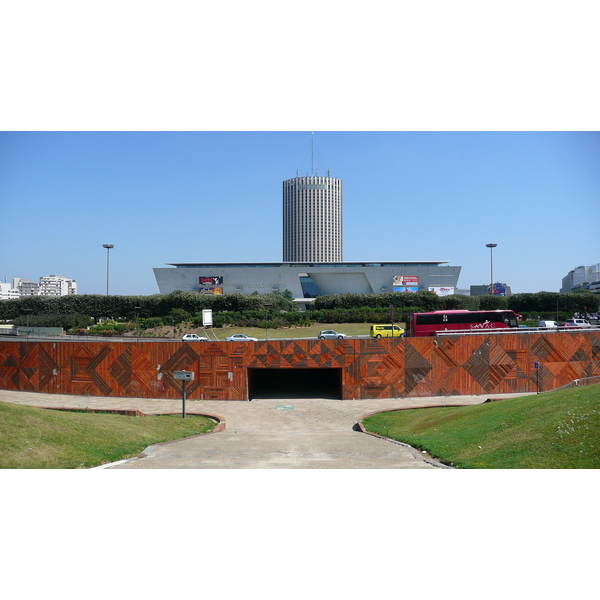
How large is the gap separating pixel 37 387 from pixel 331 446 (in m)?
21.8

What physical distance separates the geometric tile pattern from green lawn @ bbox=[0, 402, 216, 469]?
31.8 ft

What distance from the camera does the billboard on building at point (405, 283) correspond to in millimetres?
79625

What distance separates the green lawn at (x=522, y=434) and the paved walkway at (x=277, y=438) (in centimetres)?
103

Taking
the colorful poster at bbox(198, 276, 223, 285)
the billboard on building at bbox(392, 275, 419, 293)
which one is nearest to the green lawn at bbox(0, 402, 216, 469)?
the colorful poster at bbox(198, 276, 223, 285)

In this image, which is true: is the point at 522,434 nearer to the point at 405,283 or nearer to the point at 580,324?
the point at 580,324

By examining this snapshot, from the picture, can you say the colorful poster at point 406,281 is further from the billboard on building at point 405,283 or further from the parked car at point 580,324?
the parked car at point 580,324

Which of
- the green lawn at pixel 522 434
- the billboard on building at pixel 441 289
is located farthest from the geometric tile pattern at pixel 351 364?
the billboard on building at pixel 441 289

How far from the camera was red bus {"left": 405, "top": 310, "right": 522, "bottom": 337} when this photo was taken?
1390 inches

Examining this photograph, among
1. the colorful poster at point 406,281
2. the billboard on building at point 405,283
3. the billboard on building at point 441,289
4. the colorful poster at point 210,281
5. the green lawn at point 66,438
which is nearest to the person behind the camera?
the green lawn at point 66,438

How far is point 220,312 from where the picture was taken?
6375cm

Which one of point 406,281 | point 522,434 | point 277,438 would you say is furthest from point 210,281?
point 522,434

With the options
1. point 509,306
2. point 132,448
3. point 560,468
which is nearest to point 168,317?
point 509,306

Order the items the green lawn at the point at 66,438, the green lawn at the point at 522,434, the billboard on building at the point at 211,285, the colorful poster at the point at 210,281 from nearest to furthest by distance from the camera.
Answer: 1. the green lawn at the point at 522,434
2. the green lawn at the point at 66,438
3. the billboard on building at the point at 211,285
4. the colorful poster at the point at 210,281

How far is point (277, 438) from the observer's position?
1884cm
